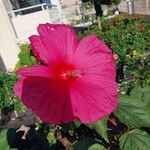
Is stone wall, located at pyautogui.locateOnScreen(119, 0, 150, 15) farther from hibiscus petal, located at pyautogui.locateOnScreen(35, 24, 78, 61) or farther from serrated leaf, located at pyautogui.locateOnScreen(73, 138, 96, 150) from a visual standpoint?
hibiscus petal, located at pyautogui.locateOnScreen(35, 24, 78, 61)

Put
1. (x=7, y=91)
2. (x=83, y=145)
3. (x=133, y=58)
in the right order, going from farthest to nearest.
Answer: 1. (x=7, y=91)
2. (x=133, y=58)
3. (x=83, y=145)

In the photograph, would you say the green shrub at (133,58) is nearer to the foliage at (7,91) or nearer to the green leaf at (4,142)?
the foliage at (7,91)

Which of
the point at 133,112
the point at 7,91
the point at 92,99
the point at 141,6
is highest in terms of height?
the point at 92,99

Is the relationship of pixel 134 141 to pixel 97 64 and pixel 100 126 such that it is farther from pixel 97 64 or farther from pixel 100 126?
pixel 97 64

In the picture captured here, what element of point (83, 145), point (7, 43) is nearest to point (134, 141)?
point (83, 145)

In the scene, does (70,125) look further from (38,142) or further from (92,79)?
(38,142)

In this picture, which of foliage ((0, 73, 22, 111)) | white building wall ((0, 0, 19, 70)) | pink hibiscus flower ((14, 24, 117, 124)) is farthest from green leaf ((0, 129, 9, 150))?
white building wall ((0, 0, 19, 70))
